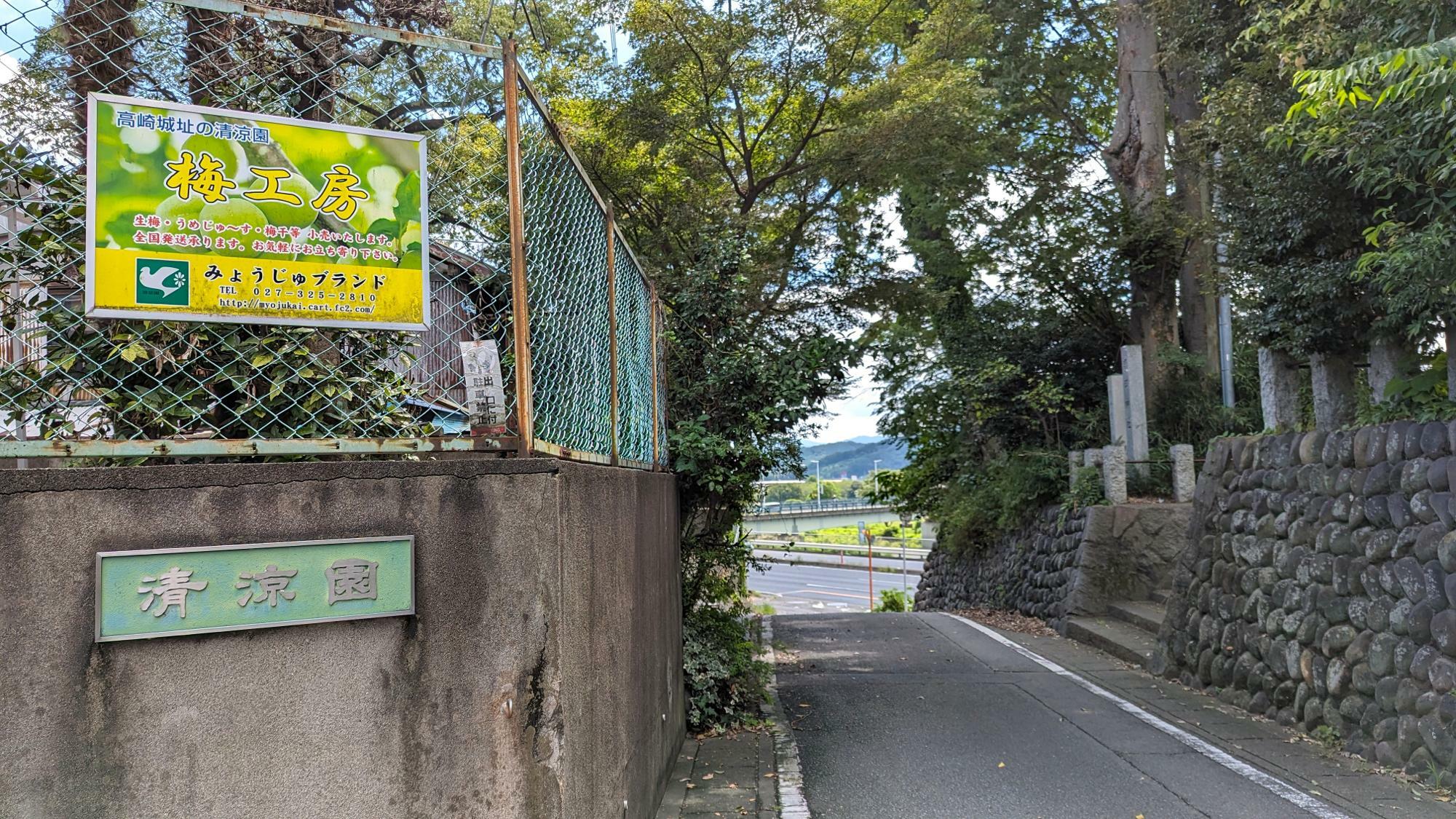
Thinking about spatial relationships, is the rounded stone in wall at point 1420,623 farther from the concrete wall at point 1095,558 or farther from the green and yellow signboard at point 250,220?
the concrete wall at point 1095,558

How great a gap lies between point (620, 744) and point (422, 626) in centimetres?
143

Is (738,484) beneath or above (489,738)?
above

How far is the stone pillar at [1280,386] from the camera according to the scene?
9359 millimetres

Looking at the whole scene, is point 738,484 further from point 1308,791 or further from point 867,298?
point 867,298

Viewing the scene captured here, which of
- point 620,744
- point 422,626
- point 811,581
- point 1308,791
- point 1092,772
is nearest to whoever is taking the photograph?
point 422,626

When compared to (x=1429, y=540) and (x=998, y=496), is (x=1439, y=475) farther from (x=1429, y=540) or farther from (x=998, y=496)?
(x=998, y=496)

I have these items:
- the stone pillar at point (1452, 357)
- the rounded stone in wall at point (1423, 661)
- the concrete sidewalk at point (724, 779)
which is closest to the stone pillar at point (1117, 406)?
the stone pillar at point (1452, 357)

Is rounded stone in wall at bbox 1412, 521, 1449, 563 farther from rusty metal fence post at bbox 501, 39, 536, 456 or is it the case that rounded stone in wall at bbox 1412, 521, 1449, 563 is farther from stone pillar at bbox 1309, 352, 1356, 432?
rusty metal fence post at bbox 501, 39, 536, 456

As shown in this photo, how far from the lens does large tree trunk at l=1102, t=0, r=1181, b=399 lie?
53.8ft

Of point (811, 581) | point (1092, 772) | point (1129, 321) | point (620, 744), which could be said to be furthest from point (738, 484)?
point (811, 581)

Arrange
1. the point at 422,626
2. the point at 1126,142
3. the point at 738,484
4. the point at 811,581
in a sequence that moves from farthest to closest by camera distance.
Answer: the point at 811,581 → the point at 1126,142 → the point at 738,484 → the point at 422,626

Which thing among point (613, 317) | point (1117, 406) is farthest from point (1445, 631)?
point (1117, 406)

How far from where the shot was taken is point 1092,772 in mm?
6082

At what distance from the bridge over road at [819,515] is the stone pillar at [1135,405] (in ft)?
113
